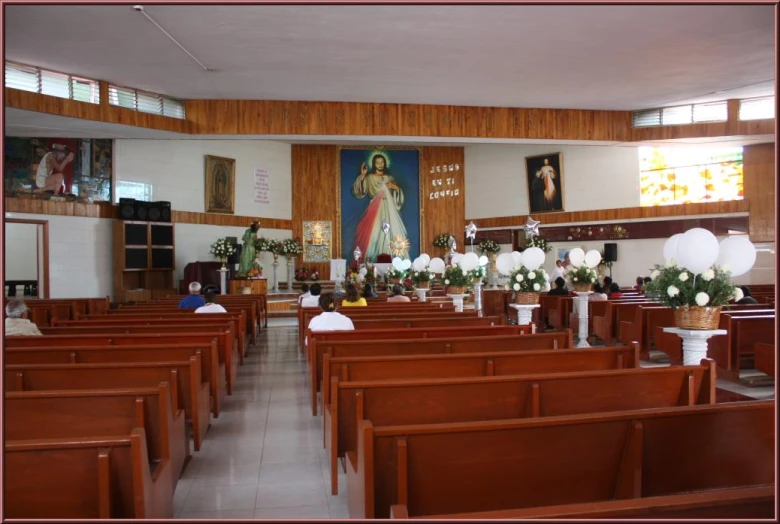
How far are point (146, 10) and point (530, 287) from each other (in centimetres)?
562

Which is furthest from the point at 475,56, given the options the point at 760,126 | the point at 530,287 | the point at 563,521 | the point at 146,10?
the point at 563,521

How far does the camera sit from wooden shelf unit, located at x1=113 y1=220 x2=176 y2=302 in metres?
13.5

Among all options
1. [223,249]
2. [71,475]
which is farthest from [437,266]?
[71,475]

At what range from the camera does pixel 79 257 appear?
1306 centimetres

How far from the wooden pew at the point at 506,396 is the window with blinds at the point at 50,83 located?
27.4ft

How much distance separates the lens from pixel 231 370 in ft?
18.8

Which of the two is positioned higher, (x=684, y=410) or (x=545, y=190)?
(x=545, y=190)

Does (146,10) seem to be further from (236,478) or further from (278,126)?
(236,478)

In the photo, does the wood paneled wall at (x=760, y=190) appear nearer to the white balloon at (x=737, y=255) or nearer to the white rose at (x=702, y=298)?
the white balloon at (x=737, y=255)

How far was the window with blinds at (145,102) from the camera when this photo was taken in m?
10.0

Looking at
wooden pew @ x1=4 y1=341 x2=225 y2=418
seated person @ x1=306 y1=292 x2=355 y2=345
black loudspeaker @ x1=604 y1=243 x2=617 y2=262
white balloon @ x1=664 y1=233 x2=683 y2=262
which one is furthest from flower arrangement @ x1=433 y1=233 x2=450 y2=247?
wooden pew @ x1=4 y1=341 x2=225 y2=418

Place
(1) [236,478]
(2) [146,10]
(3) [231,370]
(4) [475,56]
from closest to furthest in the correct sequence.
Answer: (1) [236,478], (3) [231,370], (2) [146,10], (4) [475,56]

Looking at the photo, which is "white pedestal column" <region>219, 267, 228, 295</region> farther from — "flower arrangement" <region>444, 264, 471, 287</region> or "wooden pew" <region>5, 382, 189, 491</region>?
"wooden pew" <region>5, 382, 189, 491</region>

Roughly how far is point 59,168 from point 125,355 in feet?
32.9
